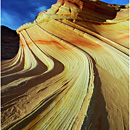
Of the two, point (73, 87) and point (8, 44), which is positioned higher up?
point (8, 44)

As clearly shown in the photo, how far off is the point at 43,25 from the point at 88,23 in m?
1.63

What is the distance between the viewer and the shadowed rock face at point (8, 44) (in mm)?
8569

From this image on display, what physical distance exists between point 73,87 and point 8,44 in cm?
1066

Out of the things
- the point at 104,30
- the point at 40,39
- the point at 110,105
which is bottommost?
the point at 110,105

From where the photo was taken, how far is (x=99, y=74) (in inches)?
64.7

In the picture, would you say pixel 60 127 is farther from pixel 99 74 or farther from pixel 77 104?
pixel 99 74

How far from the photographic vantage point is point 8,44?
1030 cm

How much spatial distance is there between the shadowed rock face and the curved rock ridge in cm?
623

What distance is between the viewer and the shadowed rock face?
28.1 ft

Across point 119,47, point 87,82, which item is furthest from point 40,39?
point 87,82

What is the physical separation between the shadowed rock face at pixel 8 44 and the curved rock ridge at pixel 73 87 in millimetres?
6229

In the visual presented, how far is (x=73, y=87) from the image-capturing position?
1396mm

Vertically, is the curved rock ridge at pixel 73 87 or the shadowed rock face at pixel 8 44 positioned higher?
the shadowed rock face at pixel 8 44

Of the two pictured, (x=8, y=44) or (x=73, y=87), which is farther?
(x=8, y=44)
